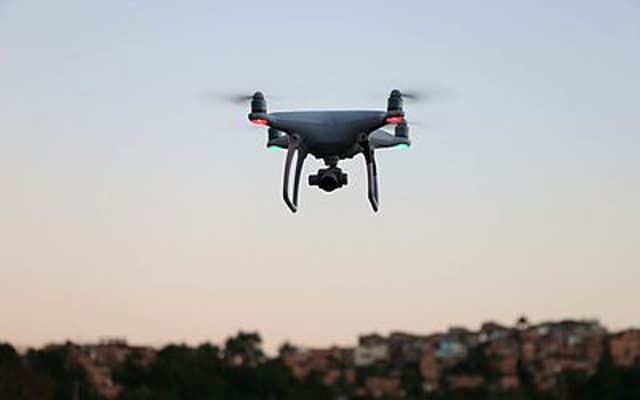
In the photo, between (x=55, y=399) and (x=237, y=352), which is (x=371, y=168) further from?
(x=237, y=352)

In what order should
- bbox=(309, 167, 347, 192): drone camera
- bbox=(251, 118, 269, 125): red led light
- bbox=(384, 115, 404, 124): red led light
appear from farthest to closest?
bbox=(309, 167, 347, 192): drone camera
bbox=(251, 118, 269, 125): red led light
bbox=(384, 115, 404, 124): red led light

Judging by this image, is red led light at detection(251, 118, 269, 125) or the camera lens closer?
red led light at detection(251, 118, 269, 125)

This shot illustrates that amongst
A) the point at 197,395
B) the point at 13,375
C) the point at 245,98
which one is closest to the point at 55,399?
the point at 13,375

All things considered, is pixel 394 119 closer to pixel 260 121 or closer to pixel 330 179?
pixel 330 179

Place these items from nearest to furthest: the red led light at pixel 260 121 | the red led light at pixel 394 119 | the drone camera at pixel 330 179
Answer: the red led light at pixel 394 119, the red led light at pixel 260 121, the drone camera at pixel 330 179

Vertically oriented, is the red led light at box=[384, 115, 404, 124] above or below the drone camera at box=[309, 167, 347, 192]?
above

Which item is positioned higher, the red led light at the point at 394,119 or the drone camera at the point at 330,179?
the red led light at the point at 394,119

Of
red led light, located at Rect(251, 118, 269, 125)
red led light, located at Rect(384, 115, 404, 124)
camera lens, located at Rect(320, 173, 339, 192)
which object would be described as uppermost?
red led light, located at Rect(251, 118, 269, 125)

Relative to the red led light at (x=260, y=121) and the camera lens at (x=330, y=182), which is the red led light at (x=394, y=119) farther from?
the red led light at (x=260, y=121)

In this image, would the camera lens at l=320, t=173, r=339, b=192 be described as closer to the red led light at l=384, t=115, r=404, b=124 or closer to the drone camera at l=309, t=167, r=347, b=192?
the drone camera at l=309, t=167, r=347, b=192
